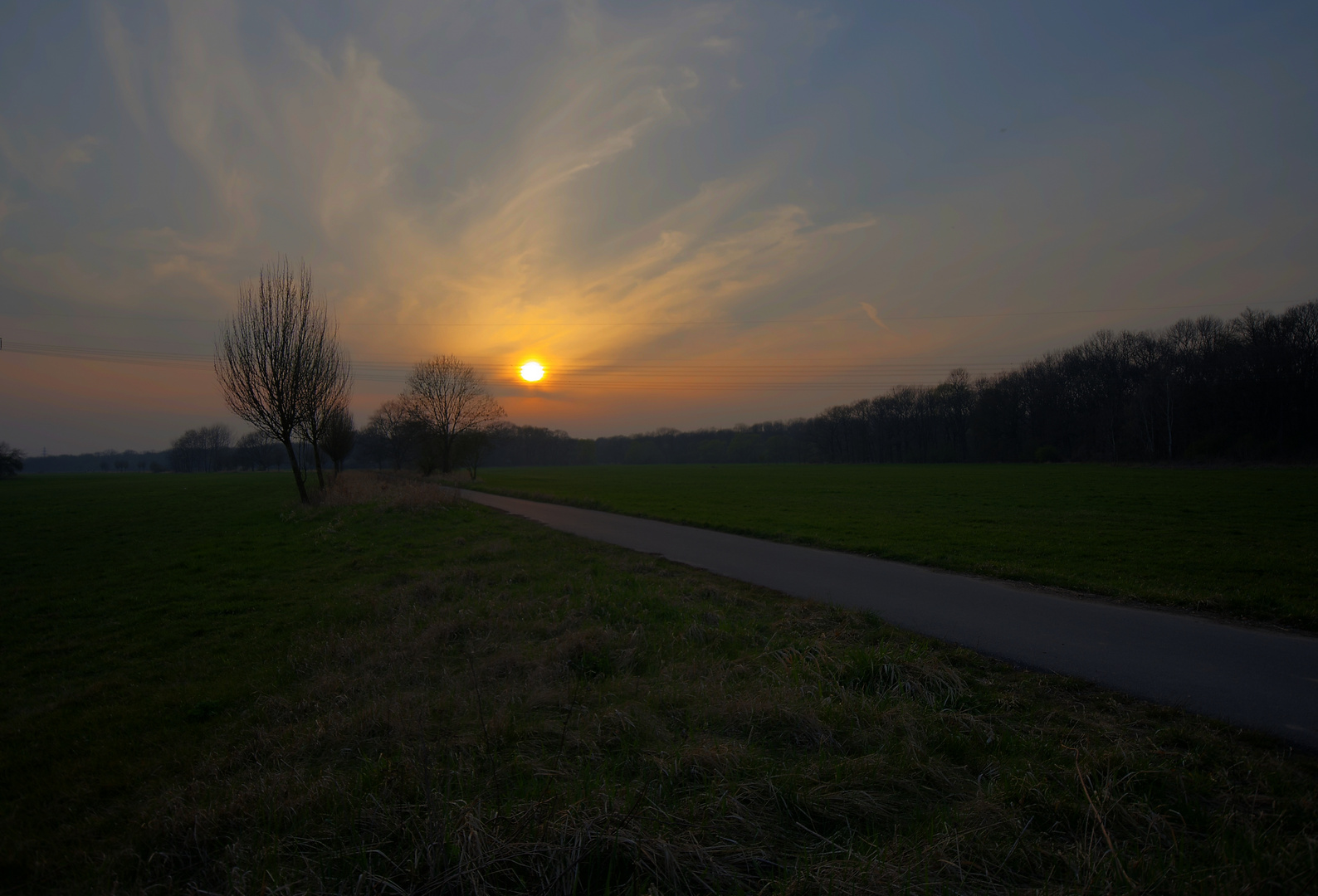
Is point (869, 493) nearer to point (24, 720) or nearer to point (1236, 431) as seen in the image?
point (24, 720)

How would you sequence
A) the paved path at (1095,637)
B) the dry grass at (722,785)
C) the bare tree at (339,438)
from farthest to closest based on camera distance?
the bare tree at (339,438)
the paved path at (1095,637)
the dry grass at (722,785)

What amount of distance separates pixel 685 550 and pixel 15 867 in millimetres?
11619

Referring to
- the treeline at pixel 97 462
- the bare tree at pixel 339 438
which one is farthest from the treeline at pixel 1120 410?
the treeline at pixel 97 462

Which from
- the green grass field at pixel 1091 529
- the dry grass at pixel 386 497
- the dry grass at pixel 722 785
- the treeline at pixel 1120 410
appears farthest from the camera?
the treeline at pixel 1120 410

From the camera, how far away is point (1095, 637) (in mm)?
6848

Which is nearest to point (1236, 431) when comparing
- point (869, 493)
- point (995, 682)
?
point (869, 493)

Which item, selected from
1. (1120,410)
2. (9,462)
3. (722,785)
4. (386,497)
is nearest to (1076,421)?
(1120,410)

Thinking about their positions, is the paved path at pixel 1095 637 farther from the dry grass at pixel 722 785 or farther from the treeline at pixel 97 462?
the treeline at pixel 97 462

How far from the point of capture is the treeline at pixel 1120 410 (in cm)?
5494

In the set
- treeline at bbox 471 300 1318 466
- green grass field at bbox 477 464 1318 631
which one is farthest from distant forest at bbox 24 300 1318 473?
green grass field at bbox 477 464 1318 631

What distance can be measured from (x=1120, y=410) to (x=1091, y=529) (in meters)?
71.5

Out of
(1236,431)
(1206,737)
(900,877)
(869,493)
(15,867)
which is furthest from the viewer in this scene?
(1236,431)

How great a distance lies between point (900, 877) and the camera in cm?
262

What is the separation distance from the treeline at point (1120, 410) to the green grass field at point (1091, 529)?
28760 mm
